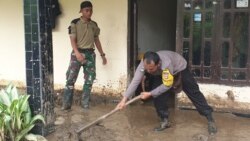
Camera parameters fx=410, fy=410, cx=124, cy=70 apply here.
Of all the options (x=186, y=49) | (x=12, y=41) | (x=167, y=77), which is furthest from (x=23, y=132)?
(x=12, y=41)

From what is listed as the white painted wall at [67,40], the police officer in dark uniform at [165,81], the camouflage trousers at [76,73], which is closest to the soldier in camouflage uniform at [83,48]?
the camouflage trousers at [76,73]

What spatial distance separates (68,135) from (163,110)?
136cm

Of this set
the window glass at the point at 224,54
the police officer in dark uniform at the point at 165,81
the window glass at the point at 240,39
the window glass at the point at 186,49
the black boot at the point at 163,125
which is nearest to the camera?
the police officer in dark uniform at the point at 165,81

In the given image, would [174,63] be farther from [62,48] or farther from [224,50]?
[62,48]

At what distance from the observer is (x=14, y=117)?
4926 millimetres

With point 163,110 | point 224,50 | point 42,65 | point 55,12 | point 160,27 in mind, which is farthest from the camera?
point 160,27

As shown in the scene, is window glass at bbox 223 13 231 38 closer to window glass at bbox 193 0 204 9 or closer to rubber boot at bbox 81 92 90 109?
window glass at bbox 193 0 204 9

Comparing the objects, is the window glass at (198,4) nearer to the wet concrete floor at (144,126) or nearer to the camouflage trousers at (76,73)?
the wet concrete floor at (144,126)

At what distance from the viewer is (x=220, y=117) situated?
6.31 meters

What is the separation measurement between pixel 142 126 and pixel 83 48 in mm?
1578

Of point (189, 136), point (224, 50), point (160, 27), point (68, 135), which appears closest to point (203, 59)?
point (224, 50)

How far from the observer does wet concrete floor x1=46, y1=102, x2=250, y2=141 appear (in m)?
5.43

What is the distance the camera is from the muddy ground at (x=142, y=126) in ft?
17.8

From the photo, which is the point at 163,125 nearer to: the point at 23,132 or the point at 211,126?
the point at 211,126
